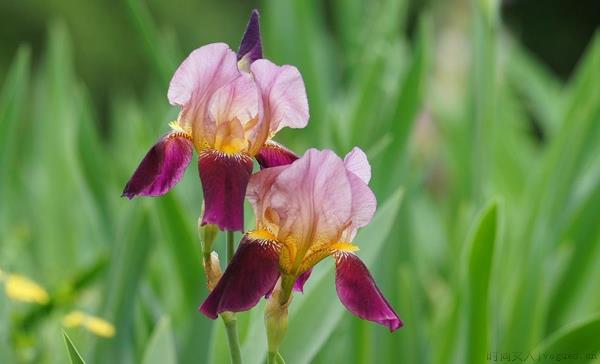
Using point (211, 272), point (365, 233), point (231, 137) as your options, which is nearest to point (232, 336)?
point (211, 272)

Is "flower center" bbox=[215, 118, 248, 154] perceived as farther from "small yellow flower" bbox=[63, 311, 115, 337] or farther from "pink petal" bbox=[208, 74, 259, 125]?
"small yellow flower" bbox=[63, 311, 115, 337]

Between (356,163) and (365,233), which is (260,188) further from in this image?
(365,233)

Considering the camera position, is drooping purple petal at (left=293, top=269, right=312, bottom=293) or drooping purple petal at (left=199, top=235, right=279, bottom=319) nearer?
drooping purple petal at (left=199, top=235, right=279, bottom=319)

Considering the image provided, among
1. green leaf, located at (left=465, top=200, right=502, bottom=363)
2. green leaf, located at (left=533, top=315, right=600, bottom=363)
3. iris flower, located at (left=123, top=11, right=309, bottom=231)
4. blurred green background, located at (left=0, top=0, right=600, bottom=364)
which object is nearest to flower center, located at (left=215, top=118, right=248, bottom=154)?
iris flower, located at (left=123, top=11, right=309, bottom=231)

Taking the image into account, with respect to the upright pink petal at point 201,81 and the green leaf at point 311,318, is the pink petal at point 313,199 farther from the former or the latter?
the green leaf at point 311,318

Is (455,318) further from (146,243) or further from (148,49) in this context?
(148,49)

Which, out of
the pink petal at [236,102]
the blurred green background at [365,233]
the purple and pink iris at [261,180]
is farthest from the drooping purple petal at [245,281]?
the blurred green background at [365,233]

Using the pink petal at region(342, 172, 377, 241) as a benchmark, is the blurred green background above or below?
below
